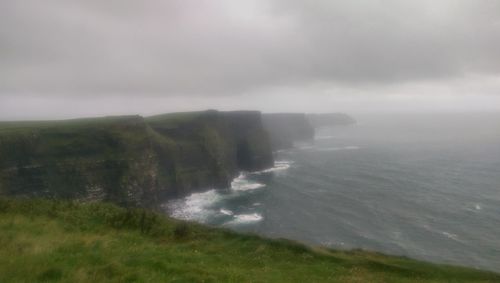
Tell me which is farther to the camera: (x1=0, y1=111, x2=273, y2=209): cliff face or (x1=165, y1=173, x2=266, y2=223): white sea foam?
(x1=165, y1=173, x2=266, y2=223): white sea foam

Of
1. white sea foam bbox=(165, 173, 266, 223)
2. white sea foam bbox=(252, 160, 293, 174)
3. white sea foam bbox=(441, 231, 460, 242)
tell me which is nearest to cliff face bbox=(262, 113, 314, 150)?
white sea foam bbox=(252, 160, 293, 174)

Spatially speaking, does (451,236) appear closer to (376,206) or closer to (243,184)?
(376,206)

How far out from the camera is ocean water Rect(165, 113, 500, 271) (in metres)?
50.2

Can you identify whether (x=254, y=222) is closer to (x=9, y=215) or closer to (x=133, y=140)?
(x=133, y=140)

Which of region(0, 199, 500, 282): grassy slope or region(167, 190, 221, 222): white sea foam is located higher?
region(0, 199, 500, 282): grassy slope

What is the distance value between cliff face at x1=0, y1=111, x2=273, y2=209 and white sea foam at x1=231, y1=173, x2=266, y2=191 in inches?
120

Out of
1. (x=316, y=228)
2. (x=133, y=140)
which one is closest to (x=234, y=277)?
(x=316, y=228)

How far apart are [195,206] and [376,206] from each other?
3743 centimetres

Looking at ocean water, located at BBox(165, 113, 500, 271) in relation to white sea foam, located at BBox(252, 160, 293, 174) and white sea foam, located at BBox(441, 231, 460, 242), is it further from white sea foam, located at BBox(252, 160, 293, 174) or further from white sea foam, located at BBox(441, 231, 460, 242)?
white sea foam, located at BBox(252, 160, 293, 174)

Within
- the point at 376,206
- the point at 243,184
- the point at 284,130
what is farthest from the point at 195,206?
the point at 284,130

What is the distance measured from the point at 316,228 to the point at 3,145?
54.3m

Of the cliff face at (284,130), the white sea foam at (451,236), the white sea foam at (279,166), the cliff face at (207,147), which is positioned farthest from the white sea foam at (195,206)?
the cliff face at (284,130)

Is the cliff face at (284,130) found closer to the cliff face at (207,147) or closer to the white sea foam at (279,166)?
the white sea foam at (279,166)

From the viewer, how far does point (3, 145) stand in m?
55.7
